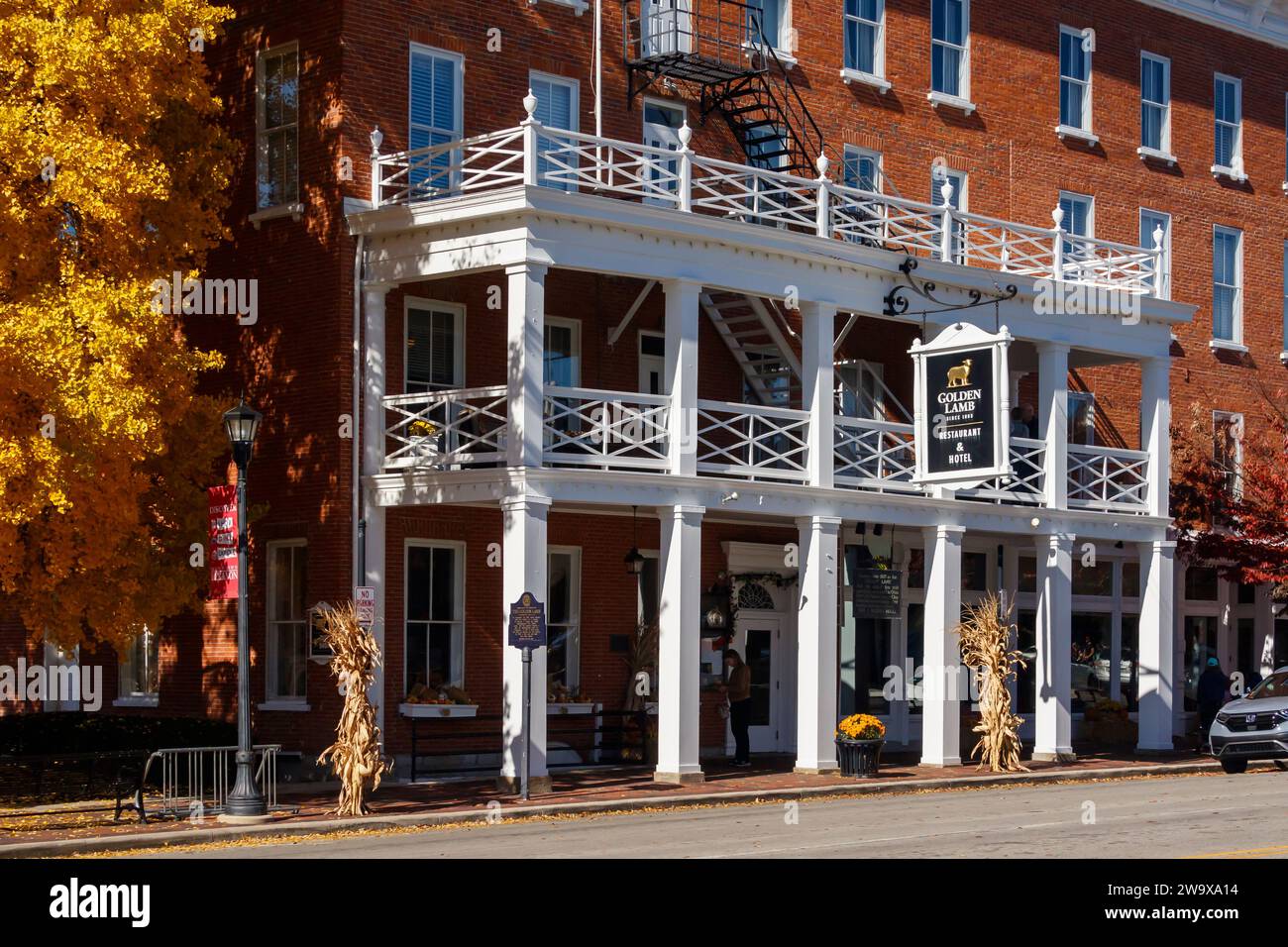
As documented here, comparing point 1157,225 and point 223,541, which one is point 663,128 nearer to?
point 223,541

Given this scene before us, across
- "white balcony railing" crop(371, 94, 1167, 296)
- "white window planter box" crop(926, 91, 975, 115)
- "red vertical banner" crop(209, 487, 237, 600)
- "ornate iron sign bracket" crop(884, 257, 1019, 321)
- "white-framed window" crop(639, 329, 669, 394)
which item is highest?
"white window planter box" crop(926, 91, 975, 115)

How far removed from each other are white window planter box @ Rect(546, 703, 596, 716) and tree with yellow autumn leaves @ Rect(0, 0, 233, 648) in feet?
20.8

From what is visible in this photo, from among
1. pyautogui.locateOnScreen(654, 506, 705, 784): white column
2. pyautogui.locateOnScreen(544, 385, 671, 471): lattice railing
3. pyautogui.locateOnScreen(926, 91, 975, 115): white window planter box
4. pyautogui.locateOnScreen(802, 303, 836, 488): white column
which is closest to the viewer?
pyautogui.locateOnScreen(544, 385, 671, 471): lattice railing

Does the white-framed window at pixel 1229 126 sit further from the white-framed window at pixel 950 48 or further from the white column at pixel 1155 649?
the white column at pixel 1155 649

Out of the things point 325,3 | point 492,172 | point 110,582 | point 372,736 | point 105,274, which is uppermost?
point 325,3

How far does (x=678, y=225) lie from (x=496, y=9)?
198 inches

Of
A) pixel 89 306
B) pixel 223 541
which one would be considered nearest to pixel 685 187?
pixel 223 541

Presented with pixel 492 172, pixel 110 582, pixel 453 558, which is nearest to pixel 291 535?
pixel 453 558

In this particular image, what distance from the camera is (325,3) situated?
26.3 metres

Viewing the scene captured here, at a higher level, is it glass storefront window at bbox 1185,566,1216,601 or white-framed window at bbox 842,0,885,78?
white-framed window at bbox 842,0,885,78

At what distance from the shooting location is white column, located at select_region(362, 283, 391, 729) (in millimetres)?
25422

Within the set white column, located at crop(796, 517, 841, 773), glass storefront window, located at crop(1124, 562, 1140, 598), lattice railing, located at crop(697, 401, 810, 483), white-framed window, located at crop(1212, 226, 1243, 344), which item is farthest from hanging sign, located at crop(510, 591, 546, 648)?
white-framed window, located at crop(1212, 226, 1243, 344)

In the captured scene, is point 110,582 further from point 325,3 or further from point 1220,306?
point 1220,306

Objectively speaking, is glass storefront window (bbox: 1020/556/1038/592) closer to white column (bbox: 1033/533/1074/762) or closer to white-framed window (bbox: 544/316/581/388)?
white column (bbox: 1033/533/1074/762)
